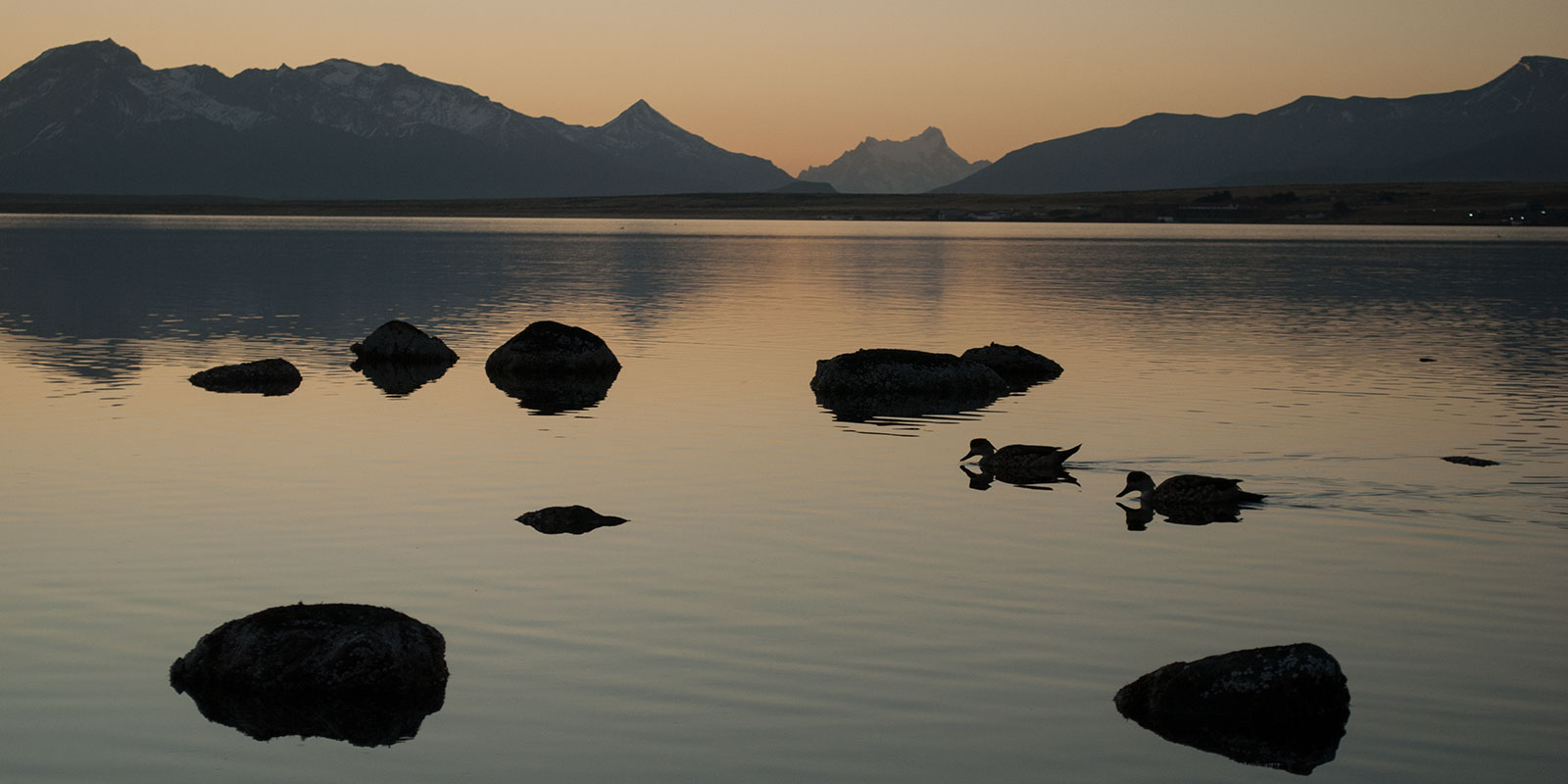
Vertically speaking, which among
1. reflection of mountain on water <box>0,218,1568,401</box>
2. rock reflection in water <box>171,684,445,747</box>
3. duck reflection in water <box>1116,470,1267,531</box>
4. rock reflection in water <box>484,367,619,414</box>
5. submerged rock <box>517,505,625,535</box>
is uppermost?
rock reflection in water <box>171,684,445,747</box>

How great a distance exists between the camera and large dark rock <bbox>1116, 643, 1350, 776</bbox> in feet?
42.2

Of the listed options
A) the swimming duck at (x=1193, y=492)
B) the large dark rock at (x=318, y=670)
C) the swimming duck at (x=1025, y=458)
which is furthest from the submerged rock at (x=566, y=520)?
the swimming duck at (x=1193, y=492)

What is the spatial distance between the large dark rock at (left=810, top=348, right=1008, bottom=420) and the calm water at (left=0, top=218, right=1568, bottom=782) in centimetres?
91

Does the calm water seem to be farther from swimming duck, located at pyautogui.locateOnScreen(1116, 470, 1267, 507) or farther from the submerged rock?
swimming duck, located at pyautogui.locateOnScreen(1116, 470, 1267, 507)

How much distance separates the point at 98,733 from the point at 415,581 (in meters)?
5.27

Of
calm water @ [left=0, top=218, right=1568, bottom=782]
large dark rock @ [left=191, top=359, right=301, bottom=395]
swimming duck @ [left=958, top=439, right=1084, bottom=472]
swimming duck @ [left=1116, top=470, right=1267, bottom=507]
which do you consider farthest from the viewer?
large dark rock @ [left=191, top=359, right=301, bottom=395]

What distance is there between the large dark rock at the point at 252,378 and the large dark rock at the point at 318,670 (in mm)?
23089

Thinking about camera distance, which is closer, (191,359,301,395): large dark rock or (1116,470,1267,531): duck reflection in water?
(1116,470,1267,531): duck reflection in water

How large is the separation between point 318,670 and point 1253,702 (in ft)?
26.3

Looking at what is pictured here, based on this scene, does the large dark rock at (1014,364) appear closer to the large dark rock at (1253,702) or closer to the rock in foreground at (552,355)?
the rock in foreground at (552,355)

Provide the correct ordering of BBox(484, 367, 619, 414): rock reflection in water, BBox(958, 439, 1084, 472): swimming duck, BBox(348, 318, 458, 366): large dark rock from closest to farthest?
BBox(958, 439, 1084, 472): swimming duck < BBox(484, 367, 619, 414): rock reflection in water < BBox(348, 318, 458, 366): large dark rock

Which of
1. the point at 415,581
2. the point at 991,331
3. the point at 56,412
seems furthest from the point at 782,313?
the point at 415,581

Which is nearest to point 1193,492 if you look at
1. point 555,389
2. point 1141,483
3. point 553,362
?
point 1141,483

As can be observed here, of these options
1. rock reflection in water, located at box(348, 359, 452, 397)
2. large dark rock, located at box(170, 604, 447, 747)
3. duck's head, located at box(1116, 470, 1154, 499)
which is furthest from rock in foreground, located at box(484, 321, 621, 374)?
large dark rock, located at box(170, 604, 447, 747)
